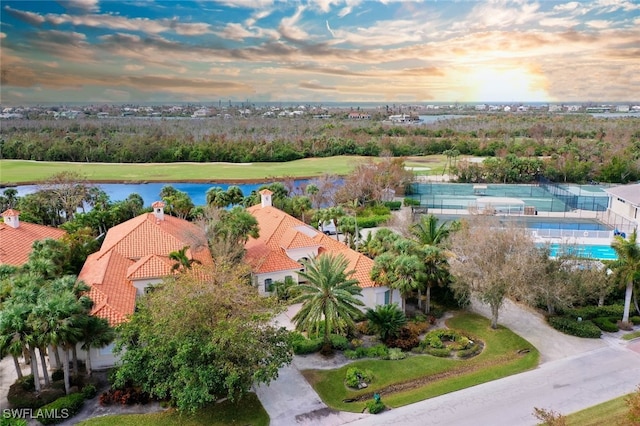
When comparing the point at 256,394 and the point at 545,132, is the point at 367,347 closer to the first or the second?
the point at 256,394

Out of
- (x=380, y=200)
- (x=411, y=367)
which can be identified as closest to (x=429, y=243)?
(x=411, y=367)

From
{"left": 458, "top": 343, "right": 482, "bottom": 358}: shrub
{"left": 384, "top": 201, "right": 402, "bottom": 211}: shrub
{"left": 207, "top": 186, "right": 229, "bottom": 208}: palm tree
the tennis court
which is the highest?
{"left": 207, "top": 186, "right": 229, "bottom": 208}: palm tree

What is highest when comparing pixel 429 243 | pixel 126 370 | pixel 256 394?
pixel 429 243

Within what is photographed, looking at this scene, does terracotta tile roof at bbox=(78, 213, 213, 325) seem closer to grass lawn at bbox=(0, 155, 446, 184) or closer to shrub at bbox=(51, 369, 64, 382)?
shrub at bbox=(51, 369, 64, 382)

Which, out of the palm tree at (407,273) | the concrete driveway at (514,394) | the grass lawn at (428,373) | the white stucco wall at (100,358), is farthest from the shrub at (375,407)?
the white stucco wall at (100,358)

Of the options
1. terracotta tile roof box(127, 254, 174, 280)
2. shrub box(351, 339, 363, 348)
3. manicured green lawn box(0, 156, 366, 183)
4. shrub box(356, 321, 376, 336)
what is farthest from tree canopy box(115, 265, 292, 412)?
manicured green lawn box(0, 156, 366, 183)

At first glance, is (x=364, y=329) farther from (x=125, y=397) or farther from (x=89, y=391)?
(x=89, y=391)

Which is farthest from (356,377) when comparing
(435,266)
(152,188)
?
(152,188)
